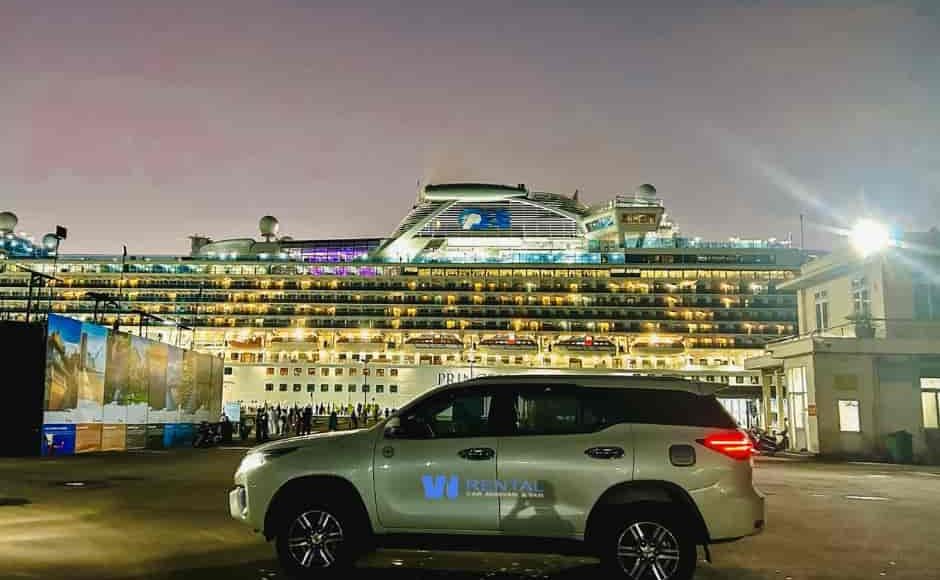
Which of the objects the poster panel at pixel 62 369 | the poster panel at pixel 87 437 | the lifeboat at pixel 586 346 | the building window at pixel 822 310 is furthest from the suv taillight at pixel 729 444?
the lifeboat at pixel 586 346

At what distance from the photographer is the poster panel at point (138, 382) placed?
91.0 feet

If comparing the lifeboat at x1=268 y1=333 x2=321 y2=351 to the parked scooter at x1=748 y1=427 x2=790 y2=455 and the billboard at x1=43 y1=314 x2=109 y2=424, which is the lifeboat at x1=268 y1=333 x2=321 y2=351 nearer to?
the billboard at x1=43 y1=314 x2=109 y2=424

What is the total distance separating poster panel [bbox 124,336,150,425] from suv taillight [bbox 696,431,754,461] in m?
24.8

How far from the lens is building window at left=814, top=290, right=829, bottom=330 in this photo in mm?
36906

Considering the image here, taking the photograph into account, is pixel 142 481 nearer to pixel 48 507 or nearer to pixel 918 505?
pixel 48 507

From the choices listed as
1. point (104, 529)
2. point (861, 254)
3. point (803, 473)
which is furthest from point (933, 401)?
point (104, 529)

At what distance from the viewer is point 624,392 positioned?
7344 mm

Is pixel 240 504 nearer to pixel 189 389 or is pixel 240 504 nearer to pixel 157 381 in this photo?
pixel 157 381

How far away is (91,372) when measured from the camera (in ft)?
83.2

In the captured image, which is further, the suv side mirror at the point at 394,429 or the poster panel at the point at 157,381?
the poster panel at the point at 157,381

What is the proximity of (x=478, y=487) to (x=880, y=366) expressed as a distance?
28.0m

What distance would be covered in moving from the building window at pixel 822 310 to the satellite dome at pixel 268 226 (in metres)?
73.8

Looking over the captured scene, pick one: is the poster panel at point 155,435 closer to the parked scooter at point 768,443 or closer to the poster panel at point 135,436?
the poster panel at point 135,436

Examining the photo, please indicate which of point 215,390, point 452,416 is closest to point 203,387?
point 215,390
